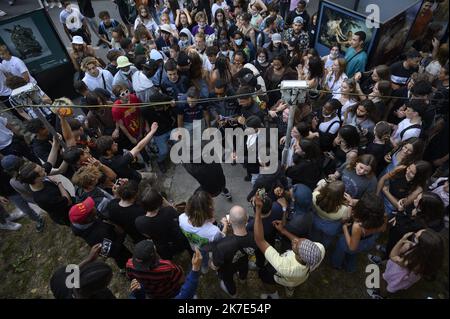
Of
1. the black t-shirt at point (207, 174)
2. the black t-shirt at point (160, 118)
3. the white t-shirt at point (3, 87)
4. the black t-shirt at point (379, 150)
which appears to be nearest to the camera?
the black t-shirt at point (379, 150)

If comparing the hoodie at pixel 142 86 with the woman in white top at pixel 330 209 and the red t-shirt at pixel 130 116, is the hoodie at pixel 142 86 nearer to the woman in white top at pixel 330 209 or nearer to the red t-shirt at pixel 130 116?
the red t-shirt at pixel 130 116

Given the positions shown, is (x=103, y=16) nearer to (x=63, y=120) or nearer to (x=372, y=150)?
(x=63, y=120)

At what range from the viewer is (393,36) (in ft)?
20.8

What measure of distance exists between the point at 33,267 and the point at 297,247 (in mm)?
4121

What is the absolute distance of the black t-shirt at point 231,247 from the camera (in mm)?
3043

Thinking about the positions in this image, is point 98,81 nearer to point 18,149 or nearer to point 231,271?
point 18,149

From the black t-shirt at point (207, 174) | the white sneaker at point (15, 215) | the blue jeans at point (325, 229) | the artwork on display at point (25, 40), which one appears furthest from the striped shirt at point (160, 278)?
the artwork on display at point (25, 40)

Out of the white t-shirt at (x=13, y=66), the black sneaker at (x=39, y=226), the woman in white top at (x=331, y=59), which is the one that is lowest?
the black sneaker at (x=39, y=226)

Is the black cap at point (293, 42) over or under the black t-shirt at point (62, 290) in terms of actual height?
under

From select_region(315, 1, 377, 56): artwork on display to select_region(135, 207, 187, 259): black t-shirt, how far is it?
17.2 ft

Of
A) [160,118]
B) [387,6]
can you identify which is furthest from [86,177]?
[387,6]

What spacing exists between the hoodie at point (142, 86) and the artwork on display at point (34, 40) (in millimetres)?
3296

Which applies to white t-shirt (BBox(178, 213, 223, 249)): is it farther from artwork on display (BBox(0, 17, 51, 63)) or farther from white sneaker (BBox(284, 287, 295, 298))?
artwork on display (BBox(0, 17, 51, 63))
